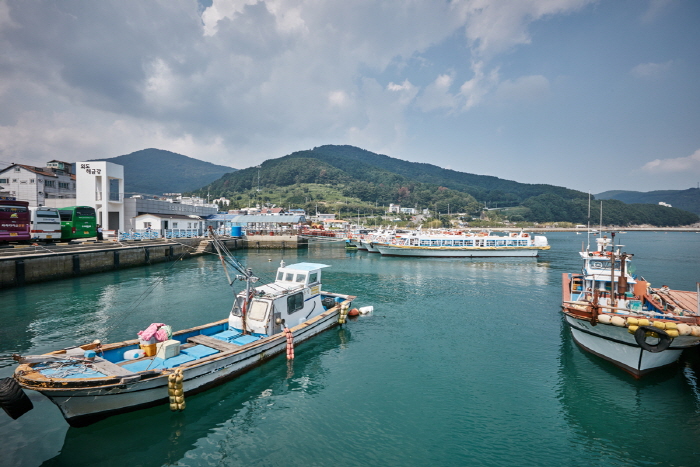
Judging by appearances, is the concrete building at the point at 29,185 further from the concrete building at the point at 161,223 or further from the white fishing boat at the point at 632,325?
the white fishing boat at the point at 632,325

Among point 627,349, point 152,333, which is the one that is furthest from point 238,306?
point 627,349

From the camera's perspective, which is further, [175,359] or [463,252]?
[463,252]

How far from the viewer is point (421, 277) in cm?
4044

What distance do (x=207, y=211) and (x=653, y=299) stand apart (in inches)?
3110

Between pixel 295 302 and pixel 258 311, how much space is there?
2.28 meters

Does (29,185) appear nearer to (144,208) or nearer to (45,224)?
(144,208)

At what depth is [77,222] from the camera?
40.8m

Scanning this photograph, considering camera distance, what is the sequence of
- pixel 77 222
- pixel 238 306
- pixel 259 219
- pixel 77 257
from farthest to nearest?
pixel 259 219 → pixel 77 222 → pixel 77 257 → pixel 238 306

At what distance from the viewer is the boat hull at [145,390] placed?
32.0 feet

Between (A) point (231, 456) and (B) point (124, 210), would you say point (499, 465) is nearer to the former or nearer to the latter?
(A) point (231, 456)

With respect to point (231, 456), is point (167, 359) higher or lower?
higher

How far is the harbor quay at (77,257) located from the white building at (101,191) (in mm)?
8984

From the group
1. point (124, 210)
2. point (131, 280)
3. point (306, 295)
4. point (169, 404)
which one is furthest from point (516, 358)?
point (124, 210)

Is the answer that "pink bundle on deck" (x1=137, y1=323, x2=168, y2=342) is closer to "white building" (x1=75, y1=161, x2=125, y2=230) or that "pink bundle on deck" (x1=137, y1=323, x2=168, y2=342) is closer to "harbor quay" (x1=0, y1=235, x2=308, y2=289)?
"harbor quay" (x1=0, y1=235, x2=308, y2=289)
